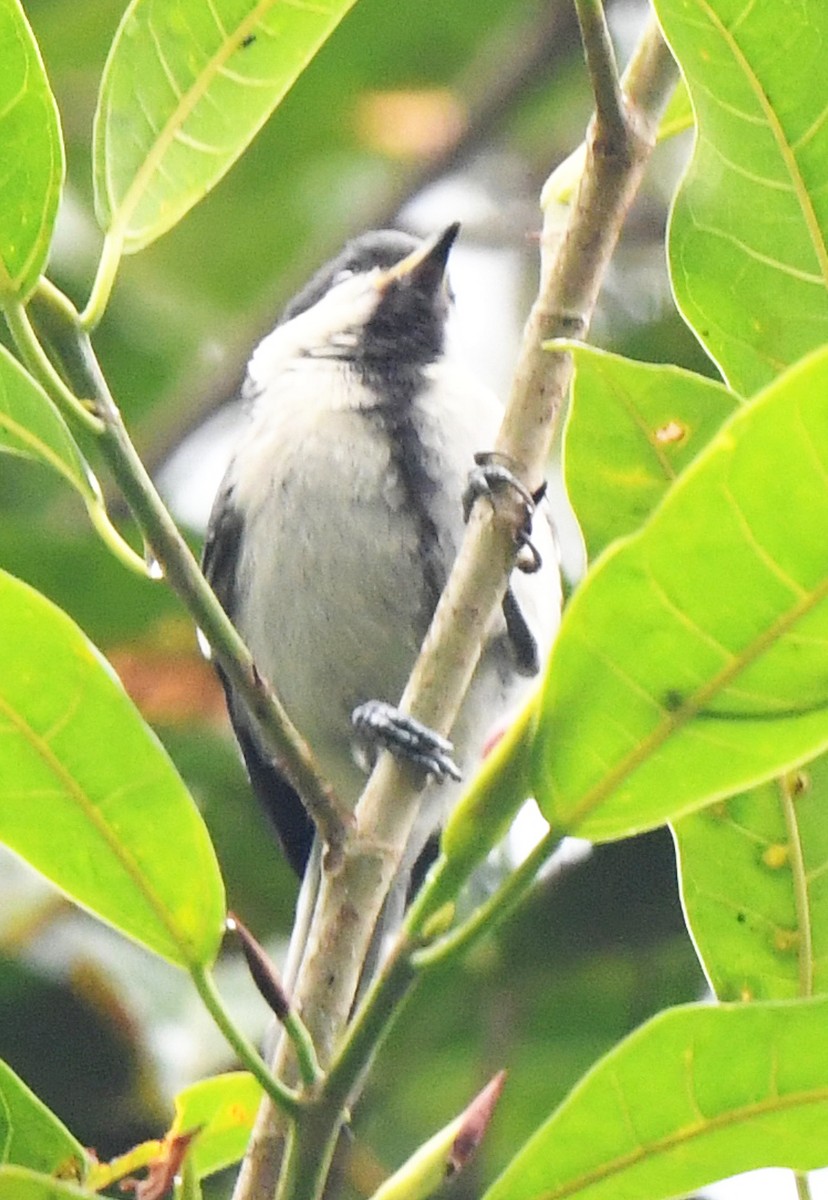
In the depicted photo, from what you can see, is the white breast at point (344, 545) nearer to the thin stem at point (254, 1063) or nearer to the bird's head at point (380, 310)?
the bird's head at point (380, 310)

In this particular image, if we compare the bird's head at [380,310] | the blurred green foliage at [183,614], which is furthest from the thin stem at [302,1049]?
the bird's head at [380,310]

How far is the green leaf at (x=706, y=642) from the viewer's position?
0.57 metres

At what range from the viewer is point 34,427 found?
810mm

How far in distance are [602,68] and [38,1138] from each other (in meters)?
0.63

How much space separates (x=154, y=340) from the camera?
2.14 meters

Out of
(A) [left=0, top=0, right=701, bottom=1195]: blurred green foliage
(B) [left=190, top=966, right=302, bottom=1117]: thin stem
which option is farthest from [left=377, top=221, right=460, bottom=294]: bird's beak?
(B) [left=190, top=966, right=302, bottom=1117]: thin stem

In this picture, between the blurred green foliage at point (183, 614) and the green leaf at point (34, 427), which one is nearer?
the green leaf at point (34, 427)

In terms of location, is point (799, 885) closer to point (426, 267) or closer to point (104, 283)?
point (104, 283)

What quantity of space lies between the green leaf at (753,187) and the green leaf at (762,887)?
237 mm

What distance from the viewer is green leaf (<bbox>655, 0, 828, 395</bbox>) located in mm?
811

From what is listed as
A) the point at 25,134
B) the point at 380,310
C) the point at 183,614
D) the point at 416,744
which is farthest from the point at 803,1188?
the point at 380,310

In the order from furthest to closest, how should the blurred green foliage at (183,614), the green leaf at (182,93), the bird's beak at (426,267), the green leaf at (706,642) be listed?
1. the bird's beak at (426,267)
2. the blurred green foliage at (183,614)
3. the green leaf at (182,93)
4. the green leaf at (706,642)

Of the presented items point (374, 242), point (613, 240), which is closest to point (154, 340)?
point (374, 242)

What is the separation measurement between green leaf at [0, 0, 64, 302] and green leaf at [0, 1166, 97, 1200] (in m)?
0.43
